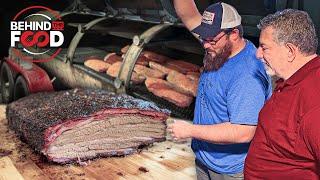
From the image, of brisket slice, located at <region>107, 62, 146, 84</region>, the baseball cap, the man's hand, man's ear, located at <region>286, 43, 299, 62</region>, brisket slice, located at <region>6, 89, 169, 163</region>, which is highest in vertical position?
the baseball cap

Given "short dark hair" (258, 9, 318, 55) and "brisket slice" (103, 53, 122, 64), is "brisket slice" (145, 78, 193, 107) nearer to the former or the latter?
"brisket slice" (103, 53, 122, 64)

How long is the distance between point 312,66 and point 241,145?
2.12ft

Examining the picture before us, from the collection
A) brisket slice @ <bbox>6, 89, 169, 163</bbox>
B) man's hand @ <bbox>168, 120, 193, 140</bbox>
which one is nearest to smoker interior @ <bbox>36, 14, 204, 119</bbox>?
brisket slice @ <bbox>6, 89, 169, 163</bbox>

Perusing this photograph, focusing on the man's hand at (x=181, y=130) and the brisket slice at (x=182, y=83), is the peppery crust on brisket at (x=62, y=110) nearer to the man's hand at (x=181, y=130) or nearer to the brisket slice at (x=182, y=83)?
the brisket slice at (x=182, y=83)

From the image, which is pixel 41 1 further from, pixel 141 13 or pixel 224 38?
pixel 224 38

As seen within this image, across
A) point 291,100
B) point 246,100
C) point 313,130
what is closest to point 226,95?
point 246,100

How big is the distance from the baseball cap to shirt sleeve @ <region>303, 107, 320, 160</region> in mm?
626

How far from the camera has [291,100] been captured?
1283mm

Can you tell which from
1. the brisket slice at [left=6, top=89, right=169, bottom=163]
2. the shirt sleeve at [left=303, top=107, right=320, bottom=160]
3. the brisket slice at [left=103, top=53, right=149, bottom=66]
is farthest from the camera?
the brisket slice at [left=103, top=53, right=149, bottom=66]

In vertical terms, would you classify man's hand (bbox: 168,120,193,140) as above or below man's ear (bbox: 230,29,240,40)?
below

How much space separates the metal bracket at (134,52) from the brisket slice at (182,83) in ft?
1.24

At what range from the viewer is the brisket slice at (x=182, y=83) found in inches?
129

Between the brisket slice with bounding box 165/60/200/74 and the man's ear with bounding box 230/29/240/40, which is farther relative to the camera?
the brisket slice with bounding box 165/60/200/74

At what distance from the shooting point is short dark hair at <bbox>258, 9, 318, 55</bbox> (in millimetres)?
1271
